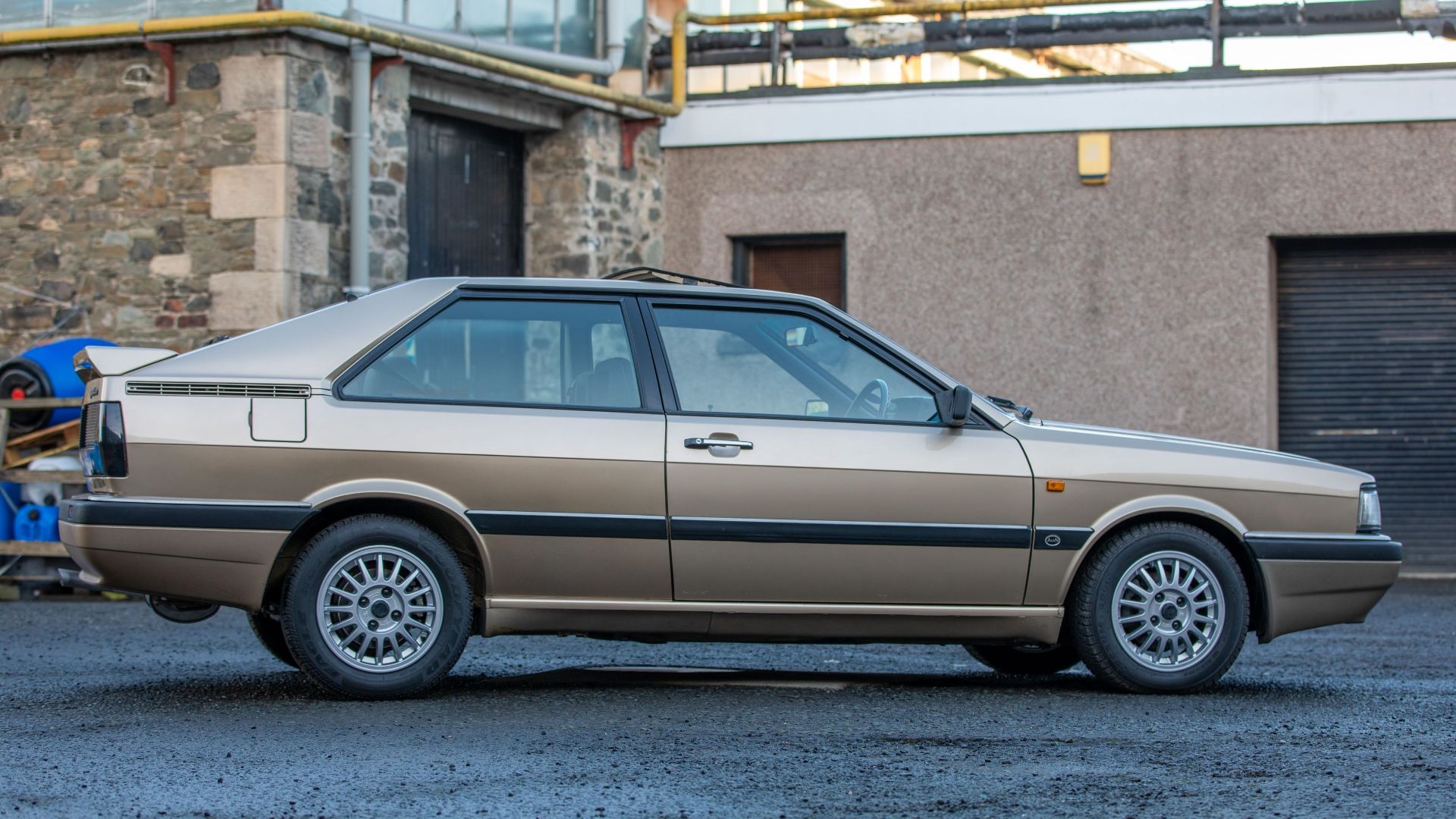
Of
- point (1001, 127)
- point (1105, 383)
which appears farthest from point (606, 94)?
point (1105, 383)

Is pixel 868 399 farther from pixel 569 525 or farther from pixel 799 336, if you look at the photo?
pixel 569 525

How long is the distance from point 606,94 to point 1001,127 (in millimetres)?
3250

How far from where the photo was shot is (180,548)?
5926 millimetres

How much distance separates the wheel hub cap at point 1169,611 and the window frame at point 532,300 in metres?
1.97

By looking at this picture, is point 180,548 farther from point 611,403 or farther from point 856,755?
point 856,755

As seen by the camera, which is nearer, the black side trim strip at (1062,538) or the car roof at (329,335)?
the car roof at (329,335)

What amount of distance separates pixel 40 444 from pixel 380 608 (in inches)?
254

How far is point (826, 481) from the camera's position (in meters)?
6.21

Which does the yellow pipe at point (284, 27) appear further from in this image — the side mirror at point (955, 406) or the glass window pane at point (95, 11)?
the side mirror at point (955, 406)

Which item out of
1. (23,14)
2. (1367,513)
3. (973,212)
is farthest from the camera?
(973,212)

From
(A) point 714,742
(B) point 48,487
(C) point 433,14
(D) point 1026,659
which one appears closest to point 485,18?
(C) point 433,14

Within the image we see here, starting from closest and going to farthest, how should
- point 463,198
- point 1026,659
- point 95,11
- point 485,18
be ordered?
point 1026,659, point 95,11, point 485,18, point 463,198

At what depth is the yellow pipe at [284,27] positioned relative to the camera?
37.0ft

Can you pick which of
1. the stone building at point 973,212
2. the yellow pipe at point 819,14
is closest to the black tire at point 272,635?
the stone building at point 973,212
